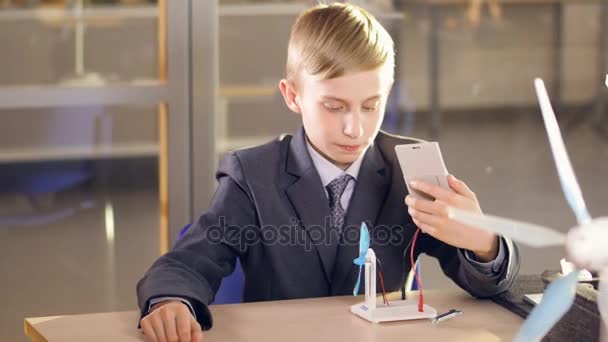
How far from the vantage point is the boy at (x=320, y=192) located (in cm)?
185

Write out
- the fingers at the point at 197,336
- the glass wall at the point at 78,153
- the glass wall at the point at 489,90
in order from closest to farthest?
the fingers at the point at 197,336 → the glass wall at the point at 78,153 → the glass wall at the point at 489,90

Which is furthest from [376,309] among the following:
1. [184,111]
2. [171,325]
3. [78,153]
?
[78,153]

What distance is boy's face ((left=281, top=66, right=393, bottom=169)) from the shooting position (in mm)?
1839

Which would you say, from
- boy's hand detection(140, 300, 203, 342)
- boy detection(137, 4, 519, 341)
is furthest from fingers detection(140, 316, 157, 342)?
boy detection(137, 4, 519, 341)

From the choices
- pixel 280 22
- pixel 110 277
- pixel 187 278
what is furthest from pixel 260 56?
pixel 187 278

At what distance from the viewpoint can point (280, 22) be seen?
2.85 metres

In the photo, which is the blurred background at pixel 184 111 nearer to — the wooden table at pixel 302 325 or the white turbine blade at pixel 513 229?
the wooden table at pixel 302 325

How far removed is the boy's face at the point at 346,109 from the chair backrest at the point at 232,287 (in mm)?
299

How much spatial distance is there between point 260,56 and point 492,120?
82 centimetres

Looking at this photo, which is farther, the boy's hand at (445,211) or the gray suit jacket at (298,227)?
the gray suit jacket at (298,227)

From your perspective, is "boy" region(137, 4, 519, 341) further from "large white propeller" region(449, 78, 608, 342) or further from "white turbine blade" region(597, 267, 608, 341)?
"large white propeller" region(449, 78, 608, 342)

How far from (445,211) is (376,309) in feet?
0.64

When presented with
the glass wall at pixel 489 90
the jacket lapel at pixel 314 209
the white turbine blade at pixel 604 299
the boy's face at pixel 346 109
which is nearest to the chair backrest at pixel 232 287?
the jacket lapel at pixel 314 209

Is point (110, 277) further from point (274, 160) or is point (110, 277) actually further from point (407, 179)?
point (407, 179)
